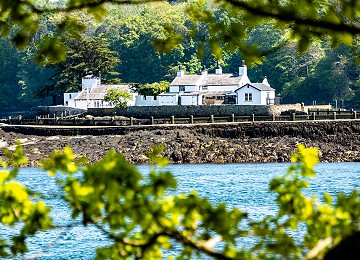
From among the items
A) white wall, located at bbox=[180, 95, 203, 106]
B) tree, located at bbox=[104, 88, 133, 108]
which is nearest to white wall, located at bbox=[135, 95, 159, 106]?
tree, located at bbox=[104, 88, 133, 108]

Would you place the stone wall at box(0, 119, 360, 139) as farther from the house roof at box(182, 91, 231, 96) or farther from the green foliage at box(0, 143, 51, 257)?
the green foliage at box(0, 143, 51, 257)

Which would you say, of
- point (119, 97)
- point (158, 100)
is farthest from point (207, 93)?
point (119, 97)

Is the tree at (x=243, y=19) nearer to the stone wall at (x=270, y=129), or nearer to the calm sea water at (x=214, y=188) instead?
the calm sea water at (x=214, y=188)

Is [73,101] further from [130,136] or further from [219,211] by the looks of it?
[219,211]

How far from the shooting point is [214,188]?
39312 mm

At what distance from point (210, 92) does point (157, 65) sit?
31804 mm

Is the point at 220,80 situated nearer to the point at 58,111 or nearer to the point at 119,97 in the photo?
the point at 119,97

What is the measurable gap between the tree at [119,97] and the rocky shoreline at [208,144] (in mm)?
14403

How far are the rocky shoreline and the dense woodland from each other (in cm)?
1800

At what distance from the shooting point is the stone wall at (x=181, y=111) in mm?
71688

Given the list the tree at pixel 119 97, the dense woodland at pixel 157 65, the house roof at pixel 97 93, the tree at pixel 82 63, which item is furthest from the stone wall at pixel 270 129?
the tree at pixel 82 63

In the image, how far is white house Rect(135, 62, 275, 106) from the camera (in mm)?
76500

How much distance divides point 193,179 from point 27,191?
1517 inches

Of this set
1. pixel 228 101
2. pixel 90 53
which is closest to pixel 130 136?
pixel 228 101
